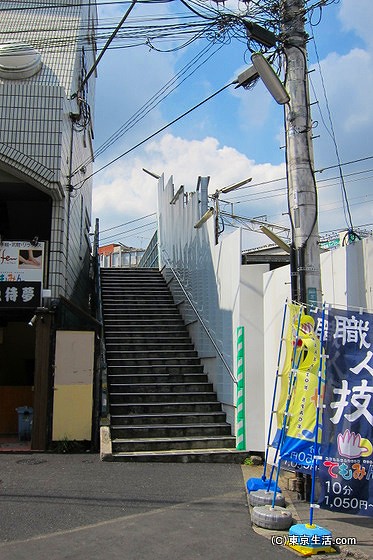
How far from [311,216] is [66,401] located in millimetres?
5697

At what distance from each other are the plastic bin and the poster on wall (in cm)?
212

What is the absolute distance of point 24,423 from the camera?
9.98 m

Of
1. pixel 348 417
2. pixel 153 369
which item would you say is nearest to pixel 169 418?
pixel 153 369

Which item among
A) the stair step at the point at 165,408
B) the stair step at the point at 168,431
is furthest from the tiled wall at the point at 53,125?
the stair step at the point at 168,431

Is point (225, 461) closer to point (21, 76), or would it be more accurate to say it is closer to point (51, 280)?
point (51, 280)

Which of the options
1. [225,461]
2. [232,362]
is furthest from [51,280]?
[225,461]

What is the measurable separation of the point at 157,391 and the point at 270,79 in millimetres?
6596

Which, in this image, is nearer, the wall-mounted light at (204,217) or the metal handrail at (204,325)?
the metal handrail at (204,325)

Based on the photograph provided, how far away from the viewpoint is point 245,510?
5797 millimetres

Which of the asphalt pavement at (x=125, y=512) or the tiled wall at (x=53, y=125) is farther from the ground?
the tiled wall at (x=53, y=125)

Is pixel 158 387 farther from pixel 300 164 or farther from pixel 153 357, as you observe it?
pixel 300 164

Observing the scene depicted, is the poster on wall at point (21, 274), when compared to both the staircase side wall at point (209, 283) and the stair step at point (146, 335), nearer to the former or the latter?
the stair step at point (146, 335)

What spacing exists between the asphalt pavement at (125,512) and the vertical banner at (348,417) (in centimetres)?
80

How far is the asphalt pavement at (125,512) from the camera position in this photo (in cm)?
457
